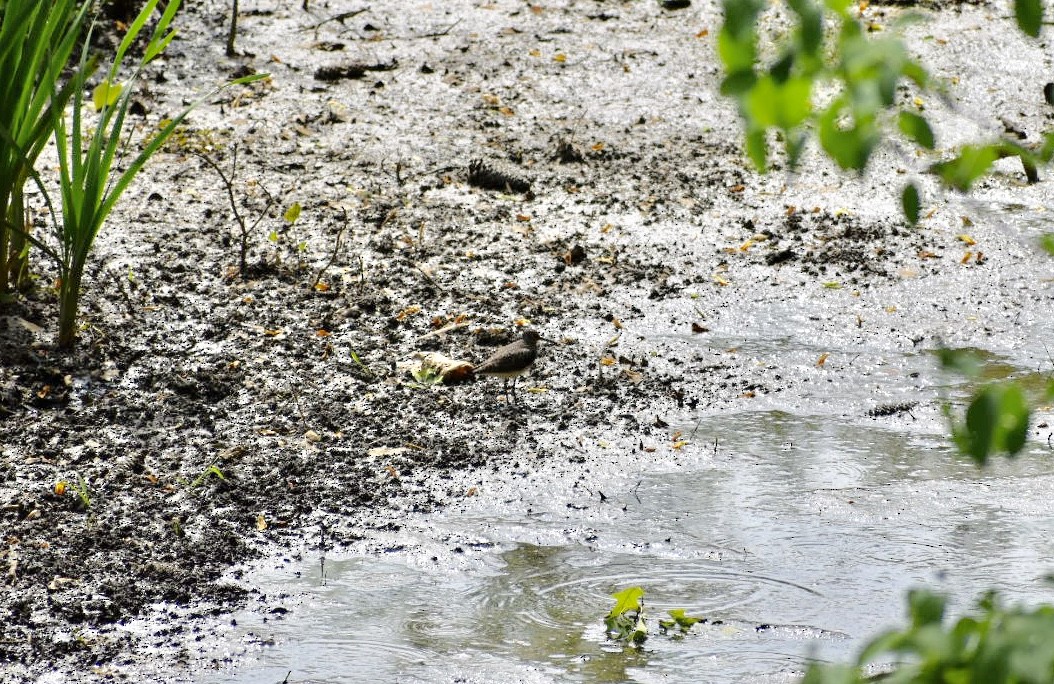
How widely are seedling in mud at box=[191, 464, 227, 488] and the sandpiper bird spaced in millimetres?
1034

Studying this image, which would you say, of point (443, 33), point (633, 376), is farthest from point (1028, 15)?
point (443, 33)

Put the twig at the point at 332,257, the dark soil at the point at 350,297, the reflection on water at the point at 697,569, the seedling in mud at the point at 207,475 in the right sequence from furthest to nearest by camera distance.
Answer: the twig at the point at 332,257 → the seedling in mud at the point at 207,475 → the dark soil at the point at 350,297 → the reflection on water at the point at 697,569

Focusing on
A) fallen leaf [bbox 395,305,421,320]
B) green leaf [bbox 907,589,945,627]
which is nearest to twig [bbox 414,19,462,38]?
fallen leaf [bbox 395,305,421,320]

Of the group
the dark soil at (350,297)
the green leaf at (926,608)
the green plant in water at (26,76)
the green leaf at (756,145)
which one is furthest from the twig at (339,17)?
the green leaf at (926,608)

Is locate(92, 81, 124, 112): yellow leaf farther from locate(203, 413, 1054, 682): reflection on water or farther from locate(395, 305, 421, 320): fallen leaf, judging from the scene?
locate(203, 413, 1054, 682): reflection on water

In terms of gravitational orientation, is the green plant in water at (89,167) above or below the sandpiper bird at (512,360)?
above

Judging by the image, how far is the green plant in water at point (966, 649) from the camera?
91 centimetres

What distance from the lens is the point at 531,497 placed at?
11.9ft

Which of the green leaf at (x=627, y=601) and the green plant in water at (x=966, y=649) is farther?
the green leaf at (x=627, y=601)

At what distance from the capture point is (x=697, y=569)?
10.7ft

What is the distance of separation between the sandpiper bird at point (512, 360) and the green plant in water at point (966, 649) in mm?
3121

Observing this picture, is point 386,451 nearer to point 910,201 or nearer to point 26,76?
point 26,76

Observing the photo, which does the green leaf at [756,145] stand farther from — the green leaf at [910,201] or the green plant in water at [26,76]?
the green plant in water at [26,76]

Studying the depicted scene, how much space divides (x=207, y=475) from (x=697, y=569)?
1.50m
